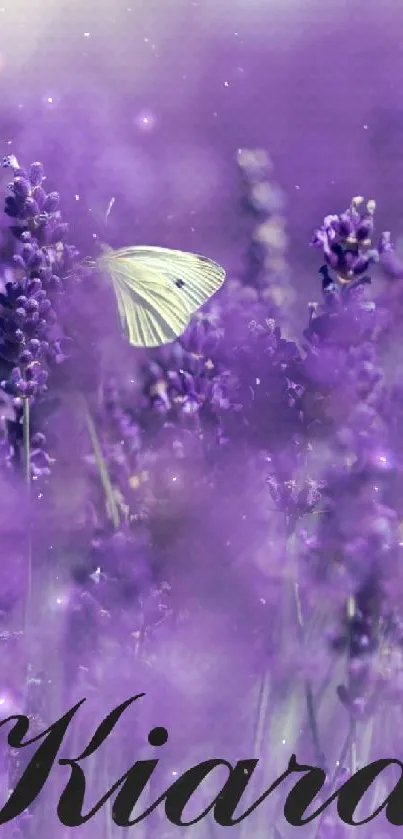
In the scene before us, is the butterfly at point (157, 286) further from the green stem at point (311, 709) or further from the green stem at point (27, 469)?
the green stem at point (311, 709)

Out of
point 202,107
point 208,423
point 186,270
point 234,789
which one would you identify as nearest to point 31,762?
point 234,789

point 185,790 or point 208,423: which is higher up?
point 208,423

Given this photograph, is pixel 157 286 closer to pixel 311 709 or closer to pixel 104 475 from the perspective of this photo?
pixel 104 475

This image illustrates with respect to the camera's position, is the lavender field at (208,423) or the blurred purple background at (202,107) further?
the blurred purple background at (202,107)

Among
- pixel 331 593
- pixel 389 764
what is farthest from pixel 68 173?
pixel 389 764

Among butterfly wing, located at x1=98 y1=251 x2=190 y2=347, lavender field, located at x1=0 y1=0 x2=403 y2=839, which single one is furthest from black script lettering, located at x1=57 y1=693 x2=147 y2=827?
butterfly wing, located at x1=98 y1=251 x2=190 y2=347

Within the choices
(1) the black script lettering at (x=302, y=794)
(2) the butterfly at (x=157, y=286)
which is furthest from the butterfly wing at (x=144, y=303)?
(1) the black script lettering at (x=302, y=794)

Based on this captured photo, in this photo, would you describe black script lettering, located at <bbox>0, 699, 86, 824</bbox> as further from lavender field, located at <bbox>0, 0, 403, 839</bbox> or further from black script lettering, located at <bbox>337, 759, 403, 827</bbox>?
black script lettering, located at <bbox>337, 759, 403, 827</bbox>
